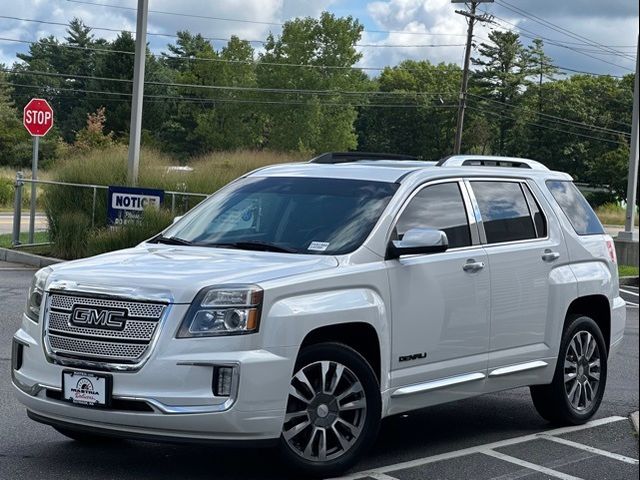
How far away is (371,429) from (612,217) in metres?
57.4

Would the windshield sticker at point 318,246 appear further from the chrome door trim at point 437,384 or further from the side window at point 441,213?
the chrome door trim at point 437,384

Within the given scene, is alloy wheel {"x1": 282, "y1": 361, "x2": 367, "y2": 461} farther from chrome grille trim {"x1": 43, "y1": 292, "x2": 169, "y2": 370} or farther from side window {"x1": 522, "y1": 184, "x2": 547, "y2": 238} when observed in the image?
side window {"x1": 522, "y1": 184, "x2": 547, "y2": 238}

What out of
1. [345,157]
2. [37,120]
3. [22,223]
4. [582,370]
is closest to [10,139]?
[22,223]

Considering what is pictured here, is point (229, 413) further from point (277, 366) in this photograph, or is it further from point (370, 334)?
point (370, 334)

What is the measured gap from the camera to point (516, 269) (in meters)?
7.51

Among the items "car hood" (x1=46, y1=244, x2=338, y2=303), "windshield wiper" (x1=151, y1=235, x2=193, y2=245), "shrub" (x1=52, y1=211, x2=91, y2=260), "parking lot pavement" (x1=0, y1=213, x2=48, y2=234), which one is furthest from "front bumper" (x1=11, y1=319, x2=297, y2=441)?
"parking lot pavement" (x1=0, y1=213, x2=48, y2=234)

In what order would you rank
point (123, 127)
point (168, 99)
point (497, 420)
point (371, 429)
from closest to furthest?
point (371, 429)
point (497, 420)
point (123, 127)
point (168, 99)

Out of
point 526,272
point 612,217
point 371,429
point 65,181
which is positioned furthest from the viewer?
point 612,217

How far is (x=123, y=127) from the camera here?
81000 millimetres

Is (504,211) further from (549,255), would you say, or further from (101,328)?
(101,328)

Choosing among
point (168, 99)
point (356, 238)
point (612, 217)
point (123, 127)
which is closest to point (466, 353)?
point (356, 238)

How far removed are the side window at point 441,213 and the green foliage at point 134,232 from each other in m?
11.5

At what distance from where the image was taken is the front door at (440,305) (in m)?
6.68

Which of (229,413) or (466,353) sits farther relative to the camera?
(466,353)
